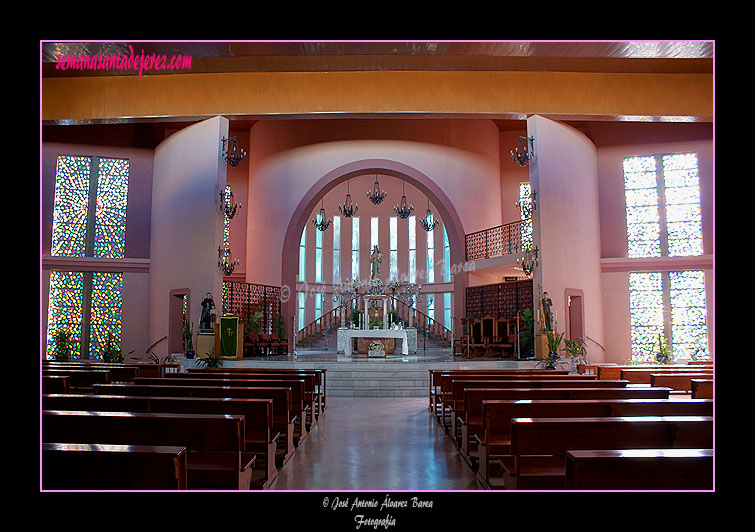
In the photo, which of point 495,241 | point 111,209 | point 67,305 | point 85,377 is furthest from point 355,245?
point 85,377

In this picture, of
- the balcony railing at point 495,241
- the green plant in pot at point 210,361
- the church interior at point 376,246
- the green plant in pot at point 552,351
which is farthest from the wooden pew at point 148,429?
the balcony railing at point 495,241

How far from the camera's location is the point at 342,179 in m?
17.8

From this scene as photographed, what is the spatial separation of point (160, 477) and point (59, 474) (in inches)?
19.9

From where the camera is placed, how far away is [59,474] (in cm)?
238

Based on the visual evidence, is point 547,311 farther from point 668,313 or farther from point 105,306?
point 105,306

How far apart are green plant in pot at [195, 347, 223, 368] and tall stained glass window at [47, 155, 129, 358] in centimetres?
443

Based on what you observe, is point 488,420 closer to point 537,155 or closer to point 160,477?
point 160,477

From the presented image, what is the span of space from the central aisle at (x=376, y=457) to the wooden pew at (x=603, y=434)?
3.82ft

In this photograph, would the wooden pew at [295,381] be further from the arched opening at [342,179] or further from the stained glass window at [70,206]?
the stained glass window at [70,206]

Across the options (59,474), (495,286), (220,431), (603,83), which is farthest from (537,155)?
(59,474)

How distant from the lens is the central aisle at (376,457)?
4.13 m

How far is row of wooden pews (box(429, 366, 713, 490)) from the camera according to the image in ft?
7.23

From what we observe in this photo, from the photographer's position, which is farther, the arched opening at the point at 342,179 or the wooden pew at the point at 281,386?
→ the arched opening at the point at 342,179

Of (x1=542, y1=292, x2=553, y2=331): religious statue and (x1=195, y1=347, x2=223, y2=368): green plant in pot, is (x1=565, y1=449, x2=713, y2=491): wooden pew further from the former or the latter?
(x1=542, y1=292, x2=553, y2=331): religious statue
